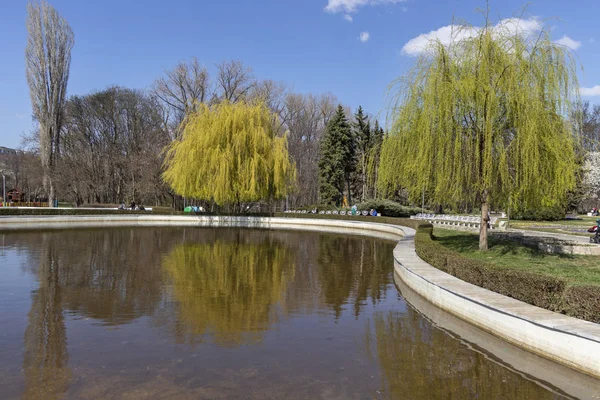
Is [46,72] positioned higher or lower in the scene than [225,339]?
higher

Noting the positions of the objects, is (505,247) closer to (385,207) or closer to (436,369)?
(436,369)

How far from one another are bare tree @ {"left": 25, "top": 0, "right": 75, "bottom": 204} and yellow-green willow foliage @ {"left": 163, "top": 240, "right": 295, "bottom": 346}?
30809 millimetres

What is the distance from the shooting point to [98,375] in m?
5.65

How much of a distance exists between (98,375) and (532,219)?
36829mm

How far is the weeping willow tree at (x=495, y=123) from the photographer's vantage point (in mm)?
12969

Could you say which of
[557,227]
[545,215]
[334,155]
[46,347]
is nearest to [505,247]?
[557,227]

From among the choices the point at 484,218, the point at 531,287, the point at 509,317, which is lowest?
the point at 509,317

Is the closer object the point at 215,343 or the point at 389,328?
the point at 215,343

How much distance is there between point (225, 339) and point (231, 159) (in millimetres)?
25153

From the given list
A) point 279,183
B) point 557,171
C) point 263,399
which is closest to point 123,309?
point 263,399

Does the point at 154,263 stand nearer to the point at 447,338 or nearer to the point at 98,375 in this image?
the point at 98,375

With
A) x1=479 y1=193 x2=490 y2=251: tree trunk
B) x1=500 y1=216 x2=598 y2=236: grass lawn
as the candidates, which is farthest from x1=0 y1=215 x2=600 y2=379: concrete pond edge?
x1=500 y1=216 x2=598 y2=236: grass lawn

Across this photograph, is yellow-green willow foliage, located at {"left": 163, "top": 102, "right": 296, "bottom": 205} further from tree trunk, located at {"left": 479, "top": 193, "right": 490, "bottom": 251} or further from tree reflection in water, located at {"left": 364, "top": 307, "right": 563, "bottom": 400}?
tree reflection in water, located at {"left": 364, "top": 307, "right": 563, "bottom": 400}

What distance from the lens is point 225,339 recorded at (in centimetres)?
711
